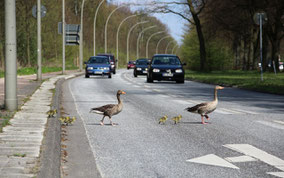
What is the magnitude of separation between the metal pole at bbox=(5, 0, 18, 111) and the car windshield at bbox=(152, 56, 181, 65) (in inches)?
825

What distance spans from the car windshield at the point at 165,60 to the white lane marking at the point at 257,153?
82.3 feet

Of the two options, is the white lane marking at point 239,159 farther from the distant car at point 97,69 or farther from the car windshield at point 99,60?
the car windshield at point 99,60

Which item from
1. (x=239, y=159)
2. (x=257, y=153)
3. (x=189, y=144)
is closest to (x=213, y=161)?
(x=239, y=159)

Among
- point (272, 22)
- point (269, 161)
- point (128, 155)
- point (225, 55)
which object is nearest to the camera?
point (269, 161)

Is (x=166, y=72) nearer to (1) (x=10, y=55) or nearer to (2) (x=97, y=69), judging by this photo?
(2) (x=97, y=69)

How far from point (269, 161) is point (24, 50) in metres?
46.3

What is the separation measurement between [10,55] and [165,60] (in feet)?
70.5

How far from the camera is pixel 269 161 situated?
23.5 ft

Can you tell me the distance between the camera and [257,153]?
7781 millimetres

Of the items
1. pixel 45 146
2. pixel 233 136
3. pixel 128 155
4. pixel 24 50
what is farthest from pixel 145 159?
pixel 24 50

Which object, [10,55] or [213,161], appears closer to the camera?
[213,161]

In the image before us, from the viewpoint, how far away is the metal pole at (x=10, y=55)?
1269 centimetres

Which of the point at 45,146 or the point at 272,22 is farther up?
the point at 272,22

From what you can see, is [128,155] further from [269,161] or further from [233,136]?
[233,136]
